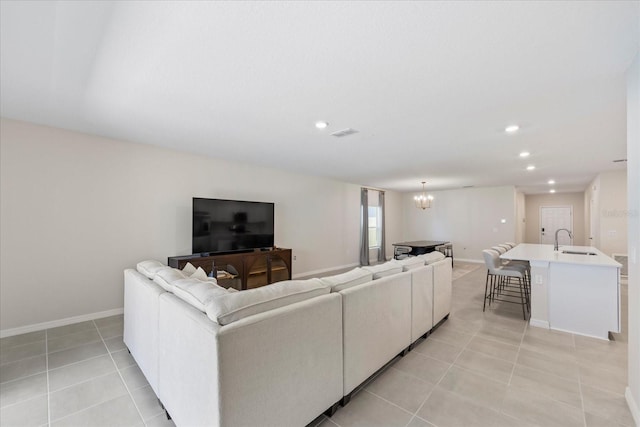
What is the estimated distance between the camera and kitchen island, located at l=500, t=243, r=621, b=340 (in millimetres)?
3018

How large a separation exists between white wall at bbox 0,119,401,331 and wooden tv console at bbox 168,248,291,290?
0.62m

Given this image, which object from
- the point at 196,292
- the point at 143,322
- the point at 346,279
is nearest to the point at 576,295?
the point at 346,279

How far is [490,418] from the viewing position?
1773 millimetres

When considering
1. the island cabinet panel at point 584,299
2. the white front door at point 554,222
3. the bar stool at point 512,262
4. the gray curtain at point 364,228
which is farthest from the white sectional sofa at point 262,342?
the white front door at point 554,222

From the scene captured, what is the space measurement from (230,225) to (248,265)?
759 mm

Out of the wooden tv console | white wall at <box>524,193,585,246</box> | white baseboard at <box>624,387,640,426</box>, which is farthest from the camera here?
white wall at <box>524,193,585,246</box>

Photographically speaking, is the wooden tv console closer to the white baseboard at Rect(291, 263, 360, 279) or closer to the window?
the white baseboard at Rect(291, 263, 360, 279)

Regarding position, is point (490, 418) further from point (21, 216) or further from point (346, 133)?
point (21, 216)

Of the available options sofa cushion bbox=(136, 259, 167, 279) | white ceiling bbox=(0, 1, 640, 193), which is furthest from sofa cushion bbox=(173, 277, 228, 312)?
white ceiling bbox=(0, 1, 640, 193)

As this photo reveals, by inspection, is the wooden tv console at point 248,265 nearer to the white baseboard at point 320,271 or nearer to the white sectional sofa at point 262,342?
the white baseboard at point 320,271

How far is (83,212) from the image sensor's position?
349cm

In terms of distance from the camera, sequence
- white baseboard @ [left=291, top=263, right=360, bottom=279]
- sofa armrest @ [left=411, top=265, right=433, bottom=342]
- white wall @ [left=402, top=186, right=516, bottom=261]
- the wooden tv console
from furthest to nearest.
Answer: white wall @ [left=402, top=186, right=516, bottom=261]
white baseboard @ [left=291, top=263, right=360, bottom=279]
the wooden tv console
sofa armrest @ [left=411, top=265, right=433, bottom=342]

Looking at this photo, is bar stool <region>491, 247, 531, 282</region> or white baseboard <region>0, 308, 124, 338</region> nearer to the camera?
white baseboard <region>0, 308, 124, 338</region>

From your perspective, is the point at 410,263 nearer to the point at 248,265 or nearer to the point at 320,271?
the point at 248,265
